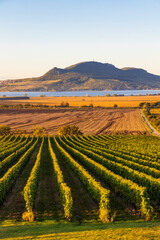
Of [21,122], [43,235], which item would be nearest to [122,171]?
[43,235]

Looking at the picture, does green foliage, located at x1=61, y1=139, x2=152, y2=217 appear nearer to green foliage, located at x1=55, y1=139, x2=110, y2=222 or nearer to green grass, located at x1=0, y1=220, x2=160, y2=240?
green grass, located at x1=0, y1=220, x2=160, y2=240

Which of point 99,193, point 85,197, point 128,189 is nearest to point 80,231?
point 99,193

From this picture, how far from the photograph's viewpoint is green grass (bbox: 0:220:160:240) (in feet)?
49.3

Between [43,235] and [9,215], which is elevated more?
[43,235]

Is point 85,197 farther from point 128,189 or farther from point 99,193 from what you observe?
point 128,189

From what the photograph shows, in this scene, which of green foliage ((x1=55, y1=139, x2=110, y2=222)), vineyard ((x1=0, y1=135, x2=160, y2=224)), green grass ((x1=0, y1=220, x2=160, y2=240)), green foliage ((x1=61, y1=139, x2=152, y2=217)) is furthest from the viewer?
vineyard ((x1=0, y1=135, x2=160, y2=224))

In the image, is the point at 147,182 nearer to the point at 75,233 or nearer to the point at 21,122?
the point at 75,233

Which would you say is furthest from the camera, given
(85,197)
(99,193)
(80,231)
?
(85,197)

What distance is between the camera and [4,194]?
25.4 meters

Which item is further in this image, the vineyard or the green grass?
the vineyard

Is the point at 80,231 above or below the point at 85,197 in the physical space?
above

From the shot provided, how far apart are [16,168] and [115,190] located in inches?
609

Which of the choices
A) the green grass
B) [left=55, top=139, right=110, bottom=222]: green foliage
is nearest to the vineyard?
[left=55, top=139, right=110, bottom=222]: green foliage

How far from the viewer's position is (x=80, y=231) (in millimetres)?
16156
